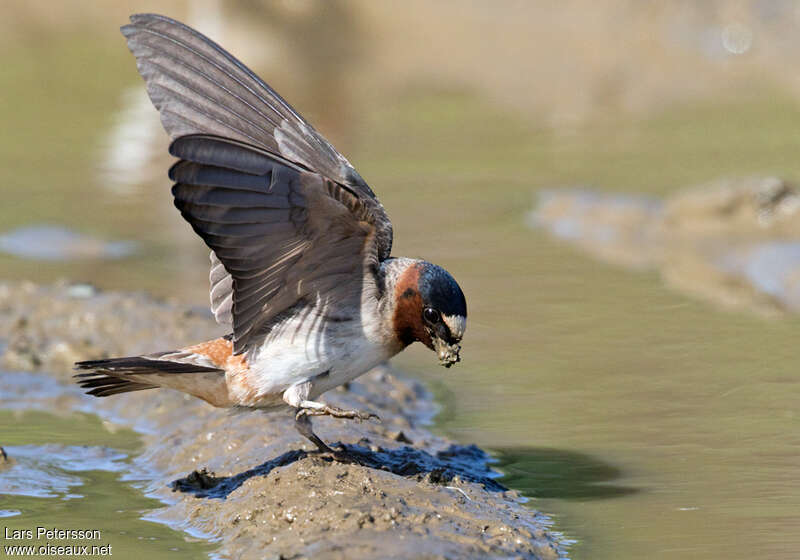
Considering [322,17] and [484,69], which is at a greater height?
[322,17]

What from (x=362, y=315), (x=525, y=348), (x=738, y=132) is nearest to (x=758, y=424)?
(x=525, y=348)

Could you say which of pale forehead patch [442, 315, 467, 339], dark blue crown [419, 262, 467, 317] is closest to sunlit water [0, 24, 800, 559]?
pale forehead patch [442, 315, 467, 339]

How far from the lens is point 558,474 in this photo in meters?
5.84

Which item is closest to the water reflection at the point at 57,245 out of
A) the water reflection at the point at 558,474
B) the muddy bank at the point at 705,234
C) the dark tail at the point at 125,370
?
the muddy bank at the point at 705,234

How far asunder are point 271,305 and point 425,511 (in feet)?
3.49

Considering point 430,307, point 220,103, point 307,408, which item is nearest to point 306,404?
point 307,408

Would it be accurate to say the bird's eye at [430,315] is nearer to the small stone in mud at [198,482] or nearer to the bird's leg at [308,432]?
the bird's leg at [308,432]

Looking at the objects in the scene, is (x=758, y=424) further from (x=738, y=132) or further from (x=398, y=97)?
(x=398, y=97)

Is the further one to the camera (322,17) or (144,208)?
(322,17)

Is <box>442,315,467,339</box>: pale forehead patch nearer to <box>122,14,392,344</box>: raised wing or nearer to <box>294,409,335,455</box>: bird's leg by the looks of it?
<box>122,14,392,344</box>: raised wing

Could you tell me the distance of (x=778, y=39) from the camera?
17.3 m

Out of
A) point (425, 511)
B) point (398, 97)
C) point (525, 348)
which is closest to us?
point (425, 511)

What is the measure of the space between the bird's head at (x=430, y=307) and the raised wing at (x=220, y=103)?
0.20m

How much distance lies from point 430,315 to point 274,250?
26.7 inches
